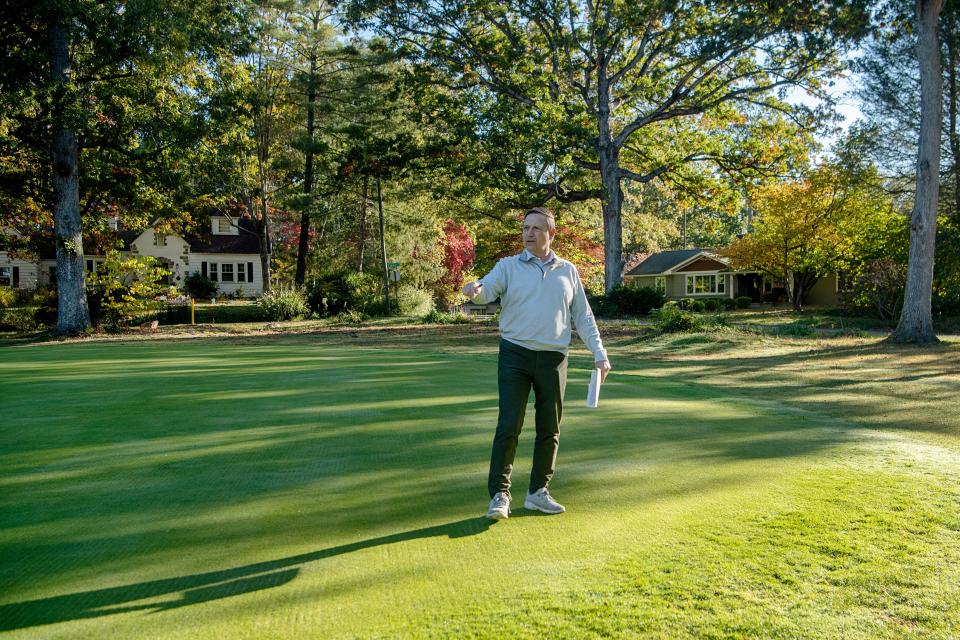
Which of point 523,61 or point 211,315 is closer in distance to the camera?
point 523,61

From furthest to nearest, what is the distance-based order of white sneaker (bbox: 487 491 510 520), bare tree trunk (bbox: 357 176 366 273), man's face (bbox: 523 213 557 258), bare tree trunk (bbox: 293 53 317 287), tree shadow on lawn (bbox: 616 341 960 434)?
bare tree trunk (bbox: 357 176 366 273), bare tree trunk (bbox: 293 53 317 287), tree shadow on lawn (bbox: 616 341 960 434), man's face (bbox: 523 213 557 258), white sneaker (bbox: 487 491 510 520)

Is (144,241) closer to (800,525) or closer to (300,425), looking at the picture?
(300,425)

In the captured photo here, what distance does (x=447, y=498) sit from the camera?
470 cm

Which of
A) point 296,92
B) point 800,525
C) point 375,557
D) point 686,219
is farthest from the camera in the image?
point 686,219

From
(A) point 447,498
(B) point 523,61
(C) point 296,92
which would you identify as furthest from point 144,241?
(A) point 447,498

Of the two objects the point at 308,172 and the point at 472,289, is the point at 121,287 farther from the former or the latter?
the point at 472,289

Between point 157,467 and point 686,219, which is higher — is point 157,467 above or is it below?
below

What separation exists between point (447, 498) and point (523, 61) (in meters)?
23.6

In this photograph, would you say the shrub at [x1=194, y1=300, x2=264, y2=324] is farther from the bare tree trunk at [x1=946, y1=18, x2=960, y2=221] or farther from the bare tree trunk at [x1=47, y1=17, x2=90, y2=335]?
the bare tree trunk at [x1=946, y1=18, x2=960, y2=221]

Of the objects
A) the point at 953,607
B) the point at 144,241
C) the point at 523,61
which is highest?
the point at 523,61

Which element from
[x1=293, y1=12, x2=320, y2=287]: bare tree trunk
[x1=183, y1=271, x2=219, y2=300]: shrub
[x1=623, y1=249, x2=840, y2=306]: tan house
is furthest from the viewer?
[x1=623, y1=249, x2=840, y2=306]: tan house

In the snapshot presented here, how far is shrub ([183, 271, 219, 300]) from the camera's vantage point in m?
48.6

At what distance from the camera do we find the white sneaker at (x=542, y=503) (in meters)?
4.40

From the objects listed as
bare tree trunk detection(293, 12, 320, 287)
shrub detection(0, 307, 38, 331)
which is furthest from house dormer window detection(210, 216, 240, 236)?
shrub detection(0, 307, 38, 331)
